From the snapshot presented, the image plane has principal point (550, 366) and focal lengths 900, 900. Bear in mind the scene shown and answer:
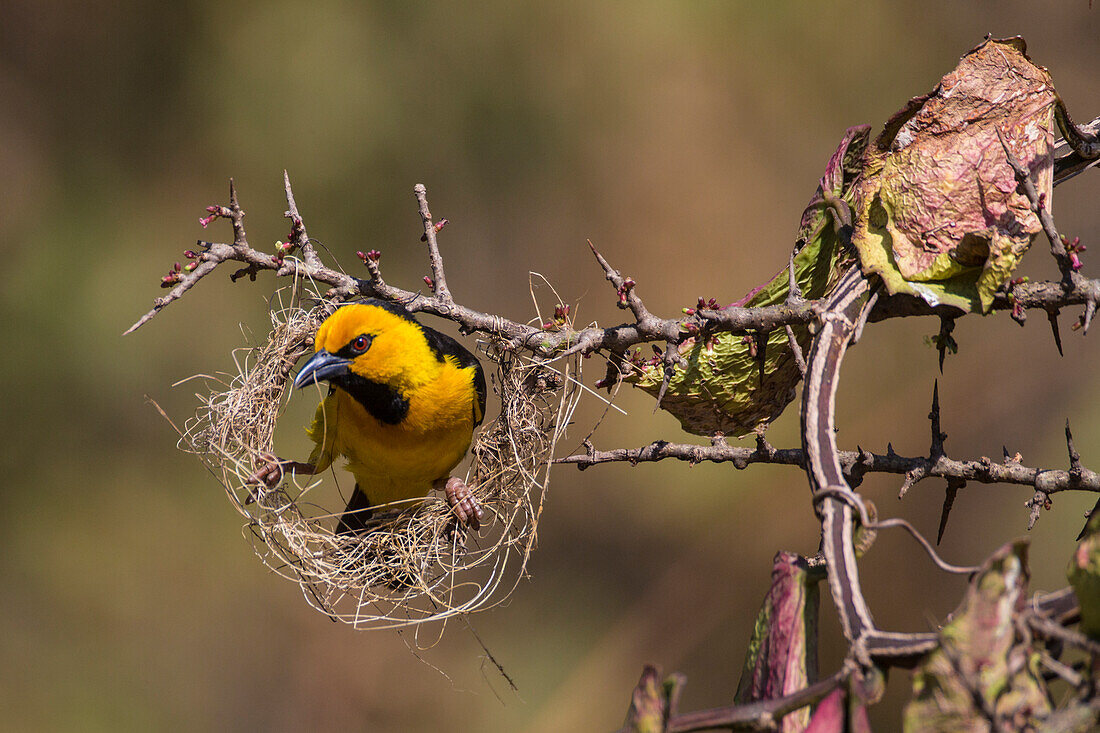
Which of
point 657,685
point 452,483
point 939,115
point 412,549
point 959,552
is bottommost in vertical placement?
point 657,685

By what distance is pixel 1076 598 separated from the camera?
88cm

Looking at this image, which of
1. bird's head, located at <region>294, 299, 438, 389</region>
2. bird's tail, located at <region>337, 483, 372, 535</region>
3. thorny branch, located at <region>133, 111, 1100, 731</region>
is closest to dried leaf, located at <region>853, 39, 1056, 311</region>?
thorny branch, located at <region>133, 111, 1100, 731</region>

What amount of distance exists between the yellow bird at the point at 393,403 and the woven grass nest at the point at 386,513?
65 mm

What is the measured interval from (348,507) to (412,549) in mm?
699

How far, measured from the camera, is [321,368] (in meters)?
2.20

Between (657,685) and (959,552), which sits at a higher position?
(959,552)

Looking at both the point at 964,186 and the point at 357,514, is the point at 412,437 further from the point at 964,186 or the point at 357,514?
the point at 964,186

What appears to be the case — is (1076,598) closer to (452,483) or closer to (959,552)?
(452,483)

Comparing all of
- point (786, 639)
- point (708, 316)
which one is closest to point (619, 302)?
point (708, 316)

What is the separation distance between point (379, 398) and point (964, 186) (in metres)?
1.52

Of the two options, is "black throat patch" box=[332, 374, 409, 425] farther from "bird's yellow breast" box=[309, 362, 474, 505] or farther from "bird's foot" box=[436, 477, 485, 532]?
"bird's foot" box=[436, 477, 485, 532]

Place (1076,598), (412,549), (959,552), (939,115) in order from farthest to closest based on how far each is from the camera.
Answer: (959,552), (412,549), (939,115), (1076,598)

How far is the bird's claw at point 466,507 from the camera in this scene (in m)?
2.21

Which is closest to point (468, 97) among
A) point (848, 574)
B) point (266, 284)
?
point (266, 284)
